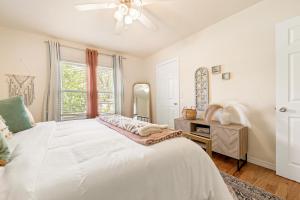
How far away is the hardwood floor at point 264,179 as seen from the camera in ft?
4.90

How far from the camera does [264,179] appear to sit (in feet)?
5.69

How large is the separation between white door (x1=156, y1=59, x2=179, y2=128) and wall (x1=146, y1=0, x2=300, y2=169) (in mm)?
878

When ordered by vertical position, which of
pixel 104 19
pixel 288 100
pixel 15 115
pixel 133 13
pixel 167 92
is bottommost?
pixel 15 115

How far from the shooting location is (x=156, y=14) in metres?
2.20

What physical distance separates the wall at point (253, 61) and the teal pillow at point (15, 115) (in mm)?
2862

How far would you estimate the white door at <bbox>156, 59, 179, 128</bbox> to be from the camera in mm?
3395

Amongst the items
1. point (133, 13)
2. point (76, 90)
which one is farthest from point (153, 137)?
point (76, 90)

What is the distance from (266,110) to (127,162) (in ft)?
6.96

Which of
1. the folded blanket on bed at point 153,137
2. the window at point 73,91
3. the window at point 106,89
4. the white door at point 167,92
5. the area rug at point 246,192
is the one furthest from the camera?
the window at point 106,89

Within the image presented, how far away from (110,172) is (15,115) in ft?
5.33

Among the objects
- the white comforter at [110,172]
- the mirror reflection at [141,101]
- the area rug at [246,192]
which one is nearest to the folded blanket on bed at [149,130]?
the white comforter at [110,172]

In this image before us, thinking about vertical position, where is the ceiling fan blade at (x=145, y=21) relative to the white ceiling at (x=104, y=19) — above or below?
below

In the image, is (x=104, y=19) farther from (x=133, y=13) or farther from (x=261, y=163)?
(x=261, y=163)

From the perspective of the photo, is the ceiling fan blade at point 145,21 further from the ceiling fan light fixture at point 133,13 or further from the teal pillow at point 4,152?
the teal pillow at point 4,152
